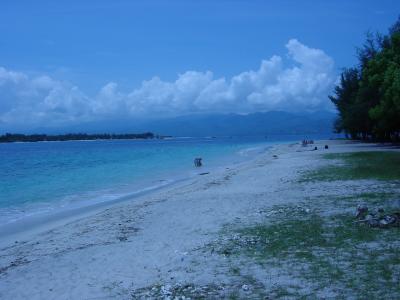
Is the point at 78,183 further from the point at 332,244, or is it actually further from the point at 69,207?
the point at 332,244

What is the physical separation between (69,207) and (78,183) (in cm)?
1267

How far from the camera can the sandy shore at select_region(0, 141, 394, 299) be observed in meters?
8.19

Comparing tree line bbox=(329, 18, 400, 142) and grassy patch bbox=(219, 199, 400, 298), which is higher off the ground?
tree line bbox=(329, 18, 400, 142)

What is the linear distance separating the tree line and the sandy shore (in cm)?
1267

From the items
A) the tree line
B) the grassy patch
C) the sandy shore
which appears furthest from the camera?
the tree line

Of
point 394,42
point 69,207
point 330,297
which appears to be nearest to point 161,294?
point 330,297

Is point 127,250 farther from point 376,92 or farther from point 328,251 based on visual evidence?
point 376,92

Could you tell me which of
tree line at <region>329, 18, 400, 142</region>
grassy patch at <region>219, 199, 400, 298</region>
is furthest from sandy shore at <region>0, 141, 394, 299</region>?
tree line at <region>329, 18, 400, 142</region>

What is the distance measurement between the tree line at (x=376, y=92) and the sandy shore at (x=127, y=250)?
1267 centimetres

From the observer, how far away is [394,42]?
27625mm

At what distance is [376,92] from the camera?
5025cm

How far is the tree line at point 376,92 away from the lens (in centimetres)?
2780

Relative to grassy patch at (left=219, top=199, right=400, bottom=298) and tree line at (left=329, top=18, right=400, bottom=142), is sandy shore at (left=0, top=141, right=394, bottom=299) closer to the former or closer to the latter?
grassy patch at (left=219, top=199, right=400, bottom=298)

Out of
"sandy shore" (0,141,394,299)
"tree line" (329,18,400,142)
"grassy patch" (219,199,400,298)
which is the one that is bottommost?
"sandy shore" (0,141,394,299)
